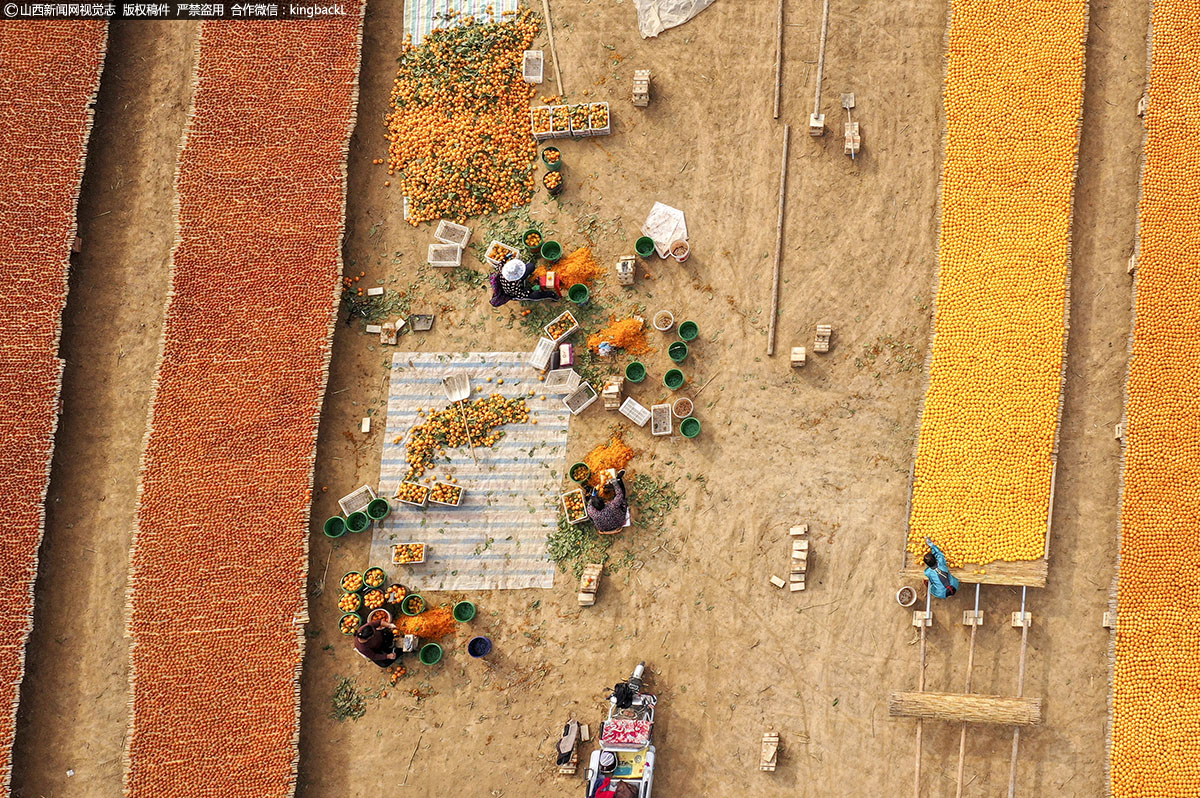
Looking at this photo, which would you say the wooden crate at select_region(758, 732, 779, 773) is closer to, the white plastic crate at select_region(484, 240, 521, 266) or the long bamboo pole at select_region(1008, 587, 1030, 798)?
the long bamboo pole at select_region(1008, 587, 1030, 798)

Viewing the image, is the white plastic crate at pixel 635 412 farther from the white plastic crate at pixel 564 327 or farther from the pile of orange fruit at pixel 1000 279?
the pile of orange fruit at pixel 1000 279

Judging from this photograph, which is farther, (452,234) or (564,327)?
(452,234)

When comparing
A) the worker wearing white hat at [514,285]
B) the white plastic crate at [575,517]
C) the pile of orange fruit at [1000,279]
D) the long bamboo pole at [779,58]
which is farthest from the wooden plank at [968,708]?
the long bamboo pole at [779,58]

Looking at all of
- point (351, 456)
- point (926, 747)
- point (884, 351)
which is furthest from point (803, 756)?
point (351, 456)

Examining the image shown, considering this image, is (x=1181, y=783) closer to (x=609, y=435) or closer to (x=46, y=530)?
(x=609, y=435)

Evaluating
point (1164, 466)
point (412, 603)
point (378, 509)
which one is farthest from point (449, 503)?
point (1164, 466)

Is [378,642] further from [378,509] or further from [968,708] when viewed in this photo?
[968,708]

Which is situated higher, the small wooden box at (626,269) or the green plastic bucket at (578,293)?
the small wooden box at (626,269)

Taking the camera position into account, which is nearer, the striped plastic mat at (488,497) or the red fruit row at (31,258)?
the red fruit row at (31,258)
